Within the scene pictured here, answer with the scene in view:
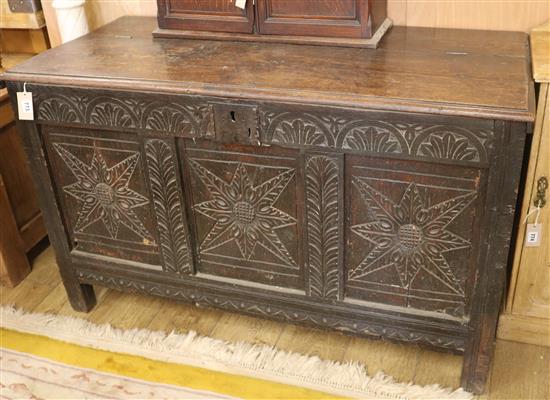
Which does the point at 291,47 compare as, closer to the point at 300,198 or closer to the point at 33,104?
the point at 300,198

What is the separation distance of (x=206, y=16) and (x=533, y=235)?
1.14m

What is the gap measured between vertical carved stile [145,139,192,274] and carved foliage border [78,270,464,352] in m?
0.10

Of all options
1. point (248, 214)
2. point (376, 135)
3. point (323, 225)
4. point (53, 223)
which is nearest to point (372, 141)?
point (376, 135)

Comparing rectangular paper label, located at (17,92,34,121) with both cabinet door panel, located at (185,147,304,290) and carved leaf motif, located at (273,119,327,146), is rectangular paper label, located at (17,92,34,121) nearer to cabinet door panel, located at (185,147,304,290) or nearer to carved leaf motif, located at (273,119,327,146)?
cabinet door panel, located at (185,147,304,290)

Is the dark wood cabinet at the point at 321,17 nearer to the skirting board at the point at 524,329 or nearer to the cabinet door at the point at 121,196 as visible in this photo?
the cabinet door at the point at 121,196

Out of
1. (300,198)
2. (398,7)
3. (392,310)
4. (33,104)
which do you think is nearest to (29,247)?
(33,104)

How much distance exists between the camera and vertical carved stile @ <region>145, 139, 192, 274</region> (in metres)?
1.70

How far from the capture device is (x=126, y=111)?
1655 millimetres

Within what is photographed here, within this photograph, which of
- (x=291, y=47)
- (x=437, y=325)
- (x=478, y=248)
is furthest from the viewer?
(x=291, y=47)

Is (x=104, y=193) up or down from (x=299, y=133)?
down

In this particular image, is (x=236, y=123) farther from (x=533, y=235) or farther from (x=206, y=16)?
(x=533, y=235)

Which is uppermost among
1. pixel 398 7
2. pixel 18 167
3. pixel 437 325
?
pixel 398 7

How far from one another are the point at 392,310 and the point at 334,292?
17 cm

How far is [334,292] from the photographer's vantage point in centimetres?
174
